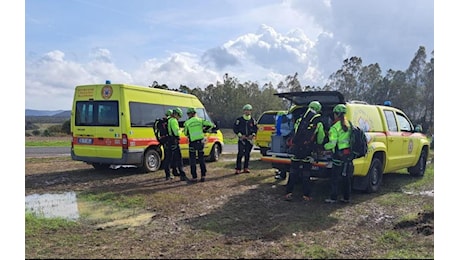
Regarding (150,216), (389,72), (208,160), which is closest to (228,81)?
(389,72)

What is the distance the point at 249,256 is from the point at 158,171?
21.6 ft

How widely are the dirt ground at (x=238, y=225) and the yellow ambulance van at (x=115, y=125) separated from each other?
835mm

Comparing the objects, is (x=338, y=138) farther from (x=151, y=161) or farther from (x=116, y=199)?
(x=151, y=161)

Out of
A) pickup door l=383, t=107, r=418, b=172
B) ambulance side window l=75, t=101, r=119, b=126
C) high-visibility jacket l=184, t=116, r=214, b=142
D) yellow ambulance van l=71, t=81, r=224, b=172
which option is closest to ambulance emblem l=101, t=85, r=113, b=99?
yellow ambulance van l=71, t=81, r=224, b=172

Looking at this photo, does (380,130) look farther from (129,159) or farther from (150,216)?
(129,159)

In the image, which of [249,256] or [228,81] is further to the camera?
[228,81]

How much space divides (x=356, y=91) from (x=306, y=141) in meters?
44.4

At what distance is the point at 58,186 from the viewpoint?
29.0 ft

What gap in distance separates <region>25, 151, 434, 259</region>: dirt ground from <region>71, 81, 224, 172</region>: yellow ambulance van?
2.74 ft

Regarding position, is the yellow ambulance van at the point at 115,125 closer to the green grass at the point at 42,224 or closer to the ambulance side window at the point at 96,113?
the ambulance side window at the point at 96,113

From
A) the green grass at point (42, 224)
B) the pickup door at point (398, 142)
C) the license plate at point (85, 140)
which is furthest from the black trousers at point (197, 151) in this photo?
the pickup door at point (398, 142)

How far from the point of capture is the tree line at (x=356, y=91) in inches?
1652

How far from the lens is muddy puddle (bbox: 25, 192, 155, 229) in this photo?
608cm

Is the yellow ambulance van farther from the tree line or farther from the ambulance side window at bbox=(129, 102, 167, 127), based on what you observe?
the tree line
